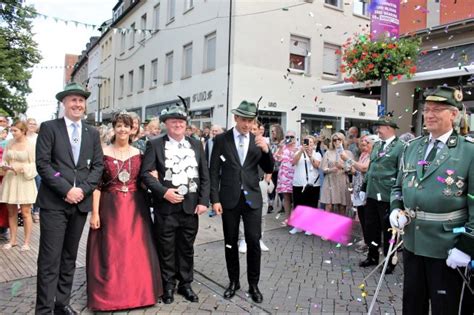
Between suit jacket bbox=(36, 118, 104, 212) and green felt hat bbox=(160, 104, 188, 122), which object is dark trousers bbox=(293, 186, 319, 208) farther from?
suit jacket bbox=(36, 118, 104, 212)

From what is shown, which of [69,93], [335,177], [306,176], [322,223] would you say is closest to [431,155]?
[69,93]

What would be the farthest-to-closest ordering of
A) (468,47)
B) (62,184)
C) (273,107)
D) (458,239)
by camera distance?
1. (273,107)
2. (468,47)
3. (62,184)
4. (458,239)

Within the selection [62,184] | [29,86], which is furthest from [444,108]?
[29,86]

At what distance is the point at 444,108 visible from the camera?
2957 millimetres

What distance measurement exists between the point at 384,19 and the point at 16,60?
2352 centimetres

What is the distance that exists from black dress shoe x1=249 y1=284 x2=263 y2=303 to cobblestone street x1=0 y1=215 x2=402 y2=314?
0.05 m

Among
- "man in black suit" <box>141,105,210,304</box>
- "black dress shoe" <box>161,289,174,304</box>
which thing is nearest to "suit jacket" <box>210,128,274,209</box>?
"man in black suit" <box>141,105,210,304</box>

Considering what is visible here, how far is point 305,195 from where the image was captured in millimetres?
7820

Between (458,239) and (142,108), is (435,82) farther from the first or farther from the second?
(142,108)

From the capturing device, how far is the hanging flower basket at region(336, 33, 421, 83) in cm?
790

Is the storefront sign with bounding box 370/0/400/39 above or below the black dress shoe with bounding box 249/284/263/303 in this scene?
above

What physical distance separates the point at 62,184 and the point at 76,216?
0.37m

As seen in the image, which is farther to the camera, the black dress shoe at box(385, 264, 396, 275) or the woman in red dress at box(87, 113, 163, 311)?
the black dress shoe at box(385, 264, 396, 275)

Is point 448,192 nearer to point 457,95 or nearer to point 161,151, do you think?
point 457,95
